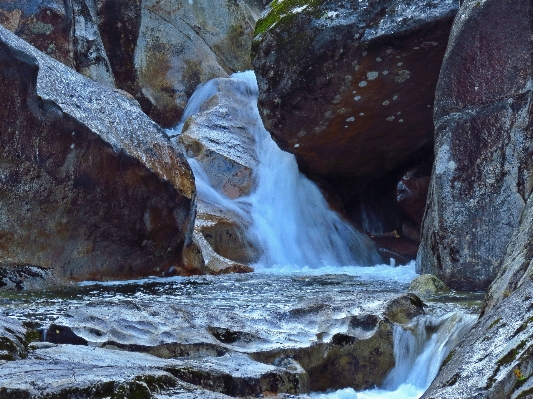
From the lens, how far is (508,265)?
330 centimetres

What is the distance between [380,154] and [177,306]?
642 cm

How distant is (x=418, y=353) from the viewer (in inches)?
162

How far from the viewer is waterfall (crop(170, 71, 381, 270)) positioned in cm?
986

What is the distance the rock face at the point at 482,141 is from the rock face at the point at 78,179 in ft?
8.61

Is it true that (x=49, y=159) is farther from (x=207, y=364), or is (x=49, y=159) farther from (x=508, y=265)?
(x=508, y=265)

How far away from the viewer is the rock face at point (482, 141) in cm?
598

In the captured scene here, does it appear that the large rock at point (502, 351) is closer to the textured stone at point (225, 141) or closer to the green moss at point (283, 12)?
the green moss at point (283, 12)

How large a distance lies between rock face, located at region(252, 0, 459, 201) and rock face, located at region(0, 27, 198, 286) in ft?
5.94

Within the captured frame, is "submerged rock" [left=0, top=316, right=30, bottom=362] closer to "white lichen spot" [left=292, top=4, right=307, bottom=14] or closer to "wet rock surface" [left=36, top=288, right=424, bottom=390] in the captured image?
"wet rock surface" [left=36, top=288, right=424, bottom=390]

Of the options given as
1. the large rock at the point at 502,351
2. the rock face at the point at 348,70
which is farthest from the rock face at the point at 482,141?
the large rock at the point at 502,351

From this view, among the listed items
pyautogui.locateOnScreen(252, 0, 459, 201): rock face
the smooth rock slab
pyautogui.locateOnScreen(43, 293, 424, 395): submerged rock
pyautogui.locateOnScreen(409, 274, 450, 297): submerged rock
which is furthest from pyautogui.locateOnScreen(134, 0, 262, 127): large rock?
the smooth rock slab

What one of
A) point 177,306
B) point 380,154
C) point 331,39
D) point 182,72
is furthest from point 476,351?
point 182,72

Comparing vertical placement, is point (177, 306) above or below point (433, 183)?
below

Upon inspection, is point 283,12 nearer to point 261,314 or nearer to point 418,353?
point 261,314
